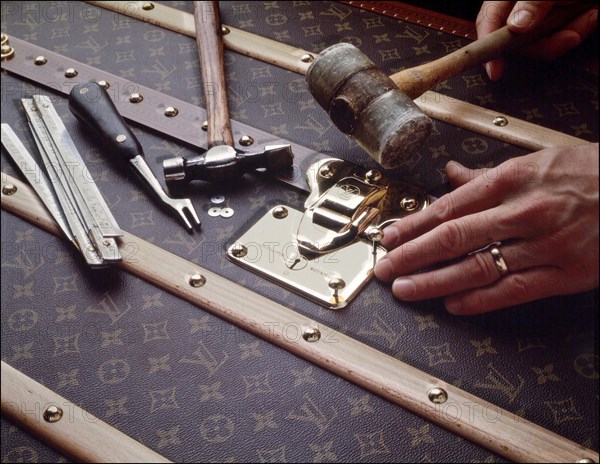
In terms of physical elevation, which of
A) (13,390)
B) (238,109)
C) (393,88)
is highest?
(393,88)

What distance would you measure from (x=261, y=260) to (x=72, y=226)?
25 cm

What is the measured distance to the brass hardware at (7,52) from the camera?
1.19 meters

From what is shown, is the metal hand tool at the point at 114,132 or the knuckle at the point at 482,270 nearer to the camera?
the knuckle at the point at 482,270

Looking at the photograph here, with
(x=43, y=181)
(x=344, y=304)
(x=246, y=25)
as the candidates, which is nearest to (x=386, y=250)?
(x=344, y=304)

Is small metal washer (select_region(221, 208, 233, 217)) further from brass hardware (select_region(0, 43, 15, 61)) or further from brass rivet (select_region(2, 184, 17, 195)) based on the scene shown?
brass hardware (select_region(0, 43, 15, 61))

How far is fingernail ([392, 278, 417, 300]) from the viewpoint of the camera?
81 cm

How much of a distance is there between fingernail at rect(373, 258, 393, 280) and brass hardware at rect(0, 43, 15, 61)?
76cm

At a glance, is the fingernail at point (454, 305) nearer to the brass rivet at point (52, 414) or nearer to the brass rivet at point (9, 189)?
the brass rivet at point (52, 414)

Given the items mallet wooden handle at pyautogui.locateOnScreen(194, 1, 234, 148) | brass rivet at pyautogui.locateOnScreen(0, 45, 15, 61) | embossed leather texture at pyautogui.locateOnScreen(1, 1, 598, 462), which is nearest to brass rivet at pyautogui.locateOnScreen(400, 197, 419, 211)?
embossed leather texture at pyautogui.locateOnScreen(1, 1, 598, 462)

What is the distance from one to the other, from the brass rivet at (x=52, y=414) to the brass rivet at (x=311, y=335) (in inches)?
10.7

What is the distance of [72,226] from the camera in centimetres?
89

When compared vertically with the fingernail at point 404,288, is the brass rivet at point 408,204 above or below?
above

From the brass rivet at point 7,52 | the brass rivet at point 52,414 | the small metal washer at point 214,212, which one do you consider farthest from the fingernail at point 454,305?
the brass rivet at point 7,52

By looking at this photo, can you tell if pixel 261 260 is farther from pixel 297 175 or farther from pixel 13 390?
pixel 13 390
